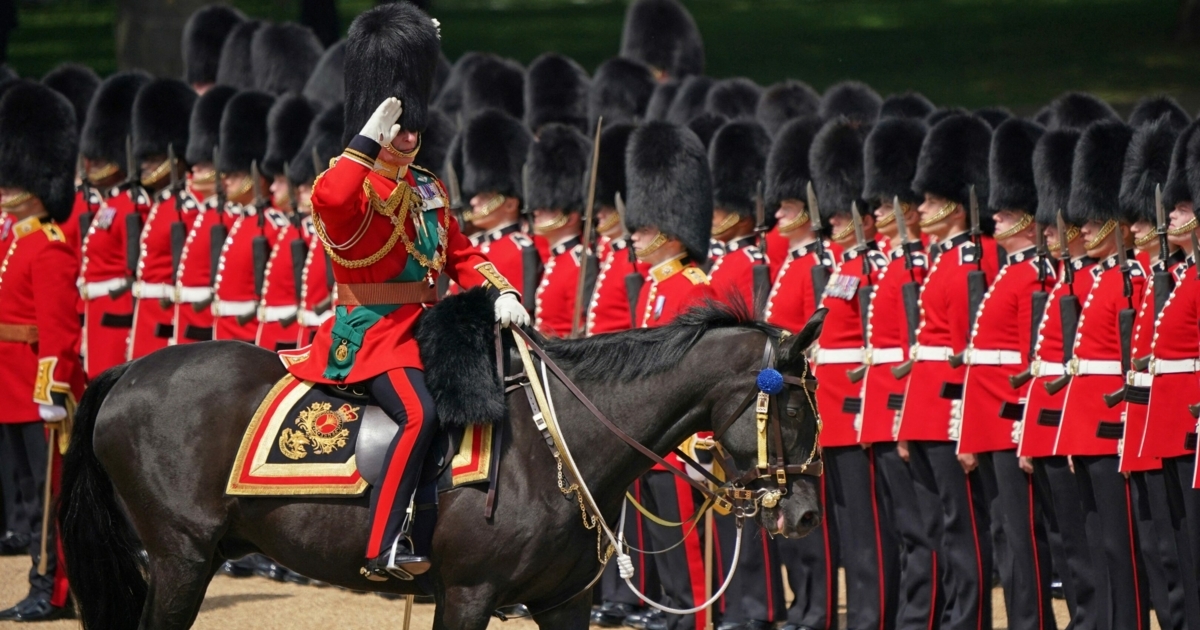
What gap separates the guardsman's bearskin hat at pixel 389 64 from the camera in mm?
5391

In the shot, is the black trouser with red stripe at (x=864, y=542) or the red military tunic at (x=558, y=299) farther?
the red military tunic at (x=558, y=299)

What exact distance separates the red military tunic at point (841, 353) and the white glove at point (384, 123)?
2606 millimetres

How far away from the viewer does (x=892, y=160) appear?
769cm

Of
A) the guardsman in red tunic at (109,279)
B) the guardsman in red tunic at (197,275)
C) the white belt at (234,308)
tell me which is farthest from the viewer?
the guardsman in red tunic at (109,279)

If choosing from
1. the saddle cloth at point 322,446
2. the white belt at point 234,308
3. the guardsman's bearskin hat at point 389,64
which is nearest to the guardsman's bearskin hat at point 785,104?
the white belt at point 234,308

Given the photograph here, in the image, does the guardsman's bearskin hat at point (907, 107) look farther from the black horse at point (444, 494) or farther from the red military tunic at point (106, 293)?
the black horse at point (444, 494)

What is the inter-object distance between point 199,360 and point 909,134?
354 centimetres

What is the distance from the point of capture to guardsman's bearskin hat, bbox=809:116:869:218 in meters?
7.82

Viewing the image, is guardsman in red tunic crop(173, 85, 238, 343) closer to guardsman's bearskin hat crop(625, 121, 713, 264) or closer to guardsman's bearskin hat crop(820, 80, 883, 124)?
guardsman's bearskin hat crop(625, 121, 713, 264)

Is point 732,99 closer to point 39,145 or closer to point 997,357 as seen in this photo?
point 39,145

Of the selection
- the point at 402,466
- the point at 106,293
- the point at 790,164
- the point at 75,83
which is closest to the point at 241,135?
the point at 106,293

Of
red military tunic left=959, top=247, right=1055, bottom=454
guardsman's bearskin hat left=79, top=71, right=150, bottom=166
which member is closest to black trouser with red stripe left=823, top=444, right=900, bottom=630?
red military tunic left=959, top=247, right=1055, bottom=454

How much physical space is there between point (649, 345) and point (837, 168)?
309 centimetres

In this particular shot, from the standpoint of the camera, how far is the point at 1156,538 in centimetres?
631
